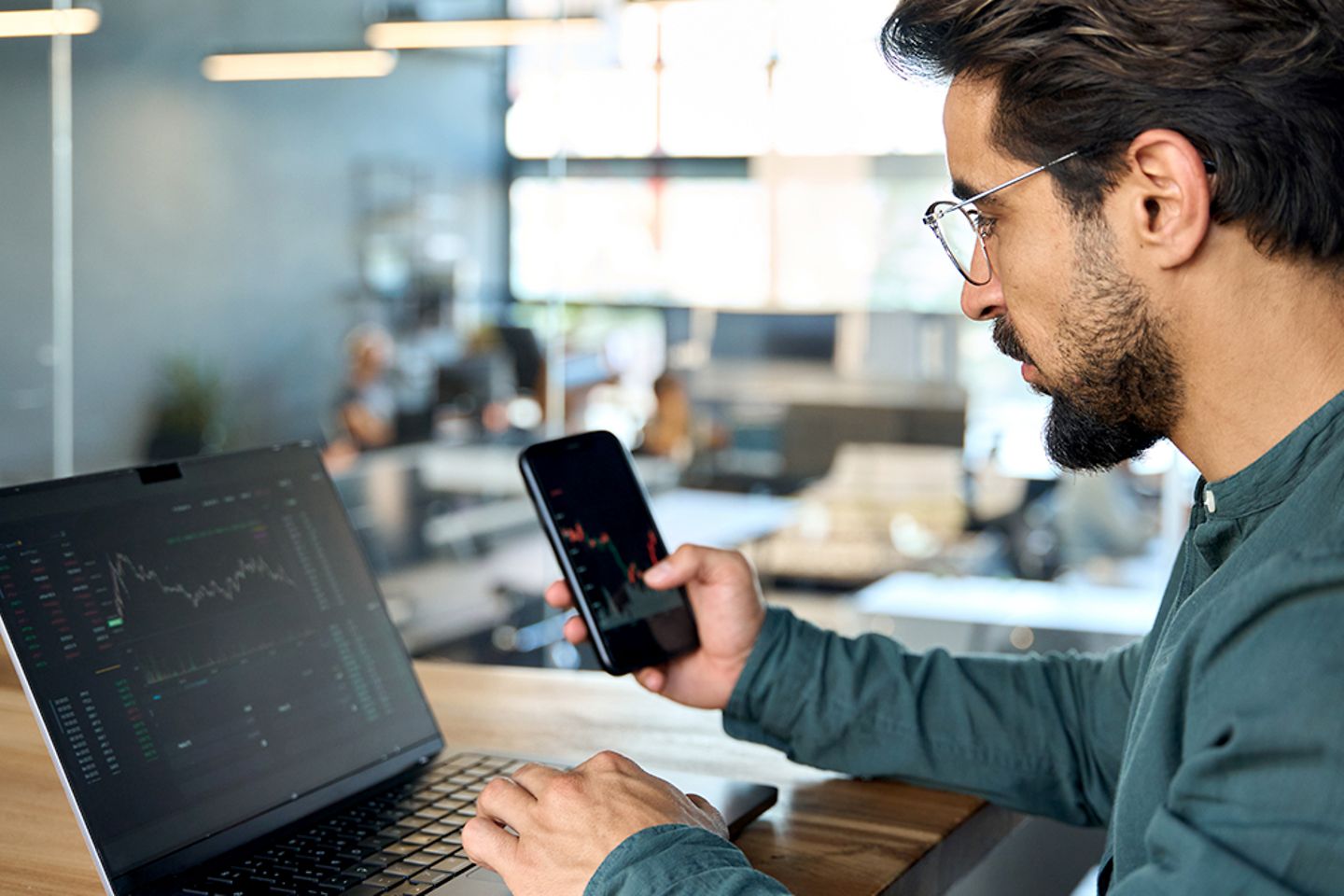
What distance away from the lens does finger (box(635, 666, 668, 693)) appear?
132 cm

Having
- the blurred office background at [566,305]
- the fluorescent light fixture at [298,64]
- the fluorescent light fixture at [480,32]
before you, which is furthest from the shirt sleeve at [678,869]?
the fluorescent light fixture at [480,32]

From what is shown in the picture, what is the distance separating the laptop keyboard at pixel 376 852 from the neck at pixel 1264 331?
1.88 ft

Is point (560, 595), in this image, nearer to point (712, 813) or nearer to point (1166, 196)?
point (712, 813)

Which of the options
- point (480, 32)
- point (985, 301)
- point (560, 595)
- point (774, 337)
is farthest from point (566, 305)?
point (985, 301)

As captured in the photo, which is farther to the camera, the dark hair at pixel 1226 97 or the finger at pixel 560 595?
the finger at pixel 560 595

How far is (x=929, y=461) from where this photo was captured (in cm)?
388

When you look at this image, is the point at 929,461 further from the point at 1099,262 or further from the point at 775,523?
the point at 1099,262

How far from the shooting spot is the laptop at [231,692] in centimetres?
95

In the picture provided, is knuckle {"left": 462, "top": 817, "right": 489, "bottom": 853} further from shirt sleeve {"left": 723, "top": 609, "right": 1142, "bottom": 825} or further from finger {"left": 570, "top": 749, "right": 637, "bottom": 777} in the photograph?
shirt sleeve {"left": 723, "top": 609, "right": 1142, "bottom": 825}

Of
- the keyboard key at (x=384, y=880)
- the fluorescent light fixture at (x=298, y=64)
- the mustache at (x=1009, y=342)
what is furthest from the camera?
the fluorescent light fixture at (x=298, y=64)

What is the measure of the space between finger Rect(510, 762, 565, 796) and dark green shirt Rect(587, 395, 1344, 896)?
8cm

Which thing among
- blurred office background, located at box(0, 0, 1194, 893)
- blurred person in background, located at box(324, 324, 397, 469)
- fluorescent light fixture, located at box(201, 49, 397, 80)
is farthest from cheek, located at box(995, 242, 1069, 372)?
blurred person in background, located at box(324, 324, 397, 469)

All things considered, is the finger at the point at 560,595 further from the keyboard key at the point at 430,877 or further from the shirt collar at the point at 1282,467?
the shirt collar at the point at 1282,467

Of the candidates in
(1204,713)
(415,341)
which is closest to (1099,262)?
(1204,713)
